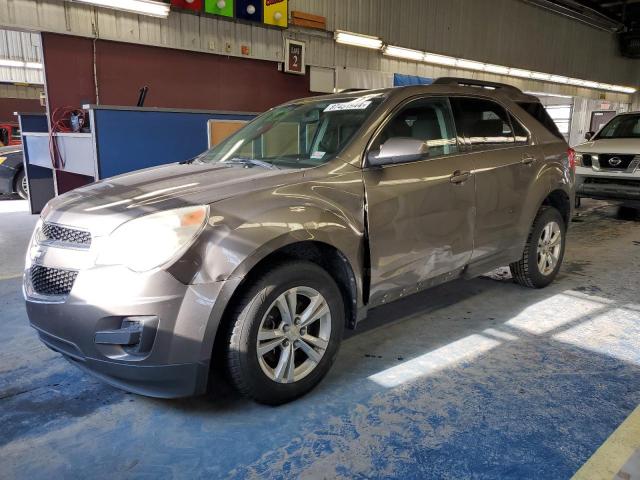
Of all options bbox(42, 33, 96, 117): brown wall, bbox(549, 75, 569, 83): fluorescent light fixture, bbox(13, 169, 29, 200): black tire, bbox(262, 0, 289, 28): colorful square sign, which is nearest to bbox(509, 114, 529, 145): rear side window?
bbox(42, 33, 96, 117): brown wall

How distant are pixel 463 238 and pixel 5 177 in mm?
8629

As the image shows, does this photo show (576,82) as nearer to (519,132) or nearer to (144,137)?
(519,132)

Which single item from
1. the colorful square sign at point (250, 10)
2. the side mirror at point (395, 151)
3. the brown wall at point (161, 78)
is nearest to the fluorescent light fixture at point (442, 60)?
the brown wall at point (161, 78)

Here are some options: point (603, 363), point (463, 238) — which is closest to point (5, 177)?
point (463, 238)

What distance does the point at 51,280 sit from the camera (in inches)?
84.7

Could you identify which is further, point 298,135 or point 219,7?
point 219,7

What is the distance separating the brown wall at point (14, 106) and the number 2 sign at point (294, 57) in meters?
15.6

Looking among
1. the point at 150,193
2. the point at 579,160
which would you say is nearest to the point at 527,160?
the point at 150,193

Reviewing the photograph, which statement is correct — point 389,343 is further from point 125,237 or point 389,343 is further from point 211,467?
point 125,237

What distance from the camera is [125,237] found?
198cm

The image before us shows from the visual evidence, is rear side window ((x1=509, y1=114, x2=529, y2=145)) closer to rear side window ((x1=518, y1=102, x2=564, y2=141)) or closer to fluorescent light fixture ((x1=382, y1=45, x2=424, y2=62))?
rear side window ((x1=518, y1=102, x2=564, y2=141))

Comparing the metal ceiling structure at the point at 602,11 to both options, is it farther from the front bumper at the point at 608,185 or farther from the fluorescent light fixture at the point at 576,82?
the front bumper at the point at 608,185

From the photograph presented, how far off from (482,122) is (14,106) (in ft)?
77.0

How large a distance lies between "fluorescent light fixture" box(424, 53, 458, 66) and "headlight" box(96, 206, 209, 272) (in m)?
11.1
